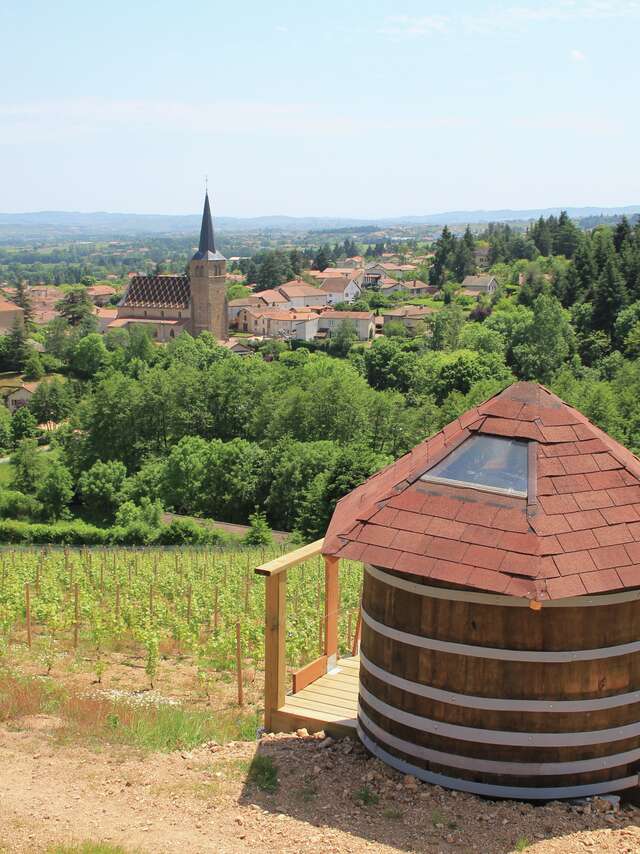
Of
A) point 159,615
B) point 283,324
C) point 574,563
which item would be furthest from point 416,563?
point 283,324

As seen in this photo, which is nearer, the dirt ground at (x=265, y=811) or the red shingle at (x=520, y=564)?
the dirt ground at (x=265, y=811)

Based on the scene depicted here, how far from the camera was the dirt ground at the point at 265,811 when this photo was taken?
5965mm

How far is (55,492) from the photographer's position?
152 feet

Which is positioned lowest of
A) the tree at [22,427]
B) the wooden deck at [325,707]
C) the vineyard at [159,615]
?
the tree at [22,427]

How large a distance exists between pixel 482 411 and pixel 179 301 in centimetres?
10820

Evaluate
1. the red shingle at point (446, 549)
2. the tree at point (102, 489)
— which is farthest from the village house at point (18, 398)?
the red shingle at point (446, 549)

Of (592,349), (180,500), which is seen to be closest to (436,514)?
(180,500)

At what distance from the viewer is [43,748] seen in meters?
7.64

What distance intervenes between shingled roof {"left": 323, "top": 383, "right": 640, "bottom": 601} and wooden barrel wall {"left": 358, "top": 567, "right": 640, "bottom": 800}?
26 centimetres

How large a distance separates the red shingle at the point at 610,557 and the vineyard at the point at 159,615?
4386 mm

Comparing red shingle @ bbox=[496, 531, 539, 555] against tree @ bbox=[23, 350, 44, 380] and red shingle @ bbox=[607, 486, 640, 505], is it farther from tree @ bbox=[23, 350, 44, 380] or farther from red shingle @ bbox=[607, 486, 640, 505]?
tree @ bbox=[23, 350, 44, 380]

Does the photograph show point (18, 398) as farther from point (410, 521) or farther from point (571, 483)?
point (571, 483)

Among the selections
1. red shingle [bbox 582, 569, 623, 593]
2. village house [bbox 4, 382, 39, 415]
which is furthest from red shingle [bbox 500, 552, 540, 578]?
village house [bbox 4, 382, 39, 415]

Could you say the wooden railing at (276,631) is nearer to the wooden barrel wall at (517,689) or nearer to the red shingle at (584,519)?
the wooden barrel wall at (517,689)
